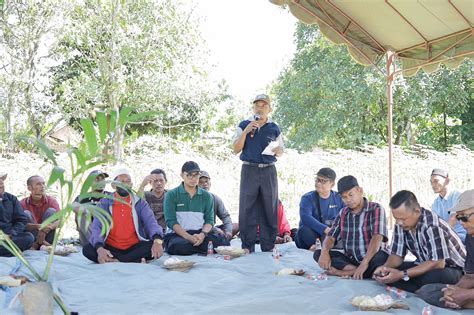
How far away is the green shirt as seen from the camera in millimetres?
5840

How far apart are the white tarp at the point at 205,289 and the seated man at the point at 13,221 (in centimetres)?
38

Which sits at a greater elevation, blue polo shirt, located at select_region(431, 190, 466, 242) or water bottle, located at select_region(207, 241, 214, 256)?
blue polo shirt, located at select_region(431, 190, 466, 242)

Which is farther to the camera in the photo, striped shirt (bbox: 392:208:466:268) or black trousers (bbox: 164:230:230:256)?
black trousers (bbox: 164:230:230:256)

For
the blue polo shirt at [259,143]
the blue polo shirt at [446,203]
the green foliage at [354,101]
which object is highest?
the green foliage at [354,101]

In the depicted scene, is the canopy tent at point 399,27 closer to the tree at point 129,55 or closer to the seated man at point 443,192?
the seated man at point 443,192

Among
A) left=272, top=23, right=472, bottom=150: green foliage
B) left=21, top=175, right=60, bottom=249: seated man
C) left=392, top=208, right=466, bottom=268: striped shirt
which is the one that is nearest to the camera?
left=392, top=208, right=466, bottom=268: striped shirt

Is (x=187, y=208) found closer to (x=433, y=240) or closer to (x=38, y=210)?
(x=38, y=210)

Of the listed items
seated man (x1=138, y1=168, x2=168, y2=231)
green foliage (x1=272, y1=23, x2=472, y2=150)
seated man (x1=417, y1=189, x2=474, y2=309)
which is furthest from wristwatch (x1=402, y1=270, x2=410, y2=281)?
green foliage (x1=272, y1=23, x2=472, y2=150)

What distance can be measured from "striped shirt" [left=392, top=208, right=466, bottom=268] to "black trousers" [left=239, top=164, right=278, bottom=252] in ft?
6.74

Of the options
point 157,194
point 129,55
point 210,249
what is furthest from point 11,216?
point 129,55

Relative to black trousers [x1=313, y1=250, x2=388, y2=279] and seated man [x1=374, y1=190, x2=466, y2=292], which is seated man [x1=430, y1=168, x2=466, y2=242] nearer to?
black trousers [x1=313, y1=250, x2=388, y2=279]

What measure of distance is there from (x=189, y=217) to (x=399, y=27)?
3020 mm

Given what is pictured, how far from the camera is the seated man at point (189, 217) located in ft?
18.9

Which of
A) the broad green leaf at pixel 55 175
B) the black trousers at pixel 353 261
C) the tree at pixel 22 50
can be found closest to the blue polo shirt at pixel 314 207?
the black trousers at pixel 353 261
